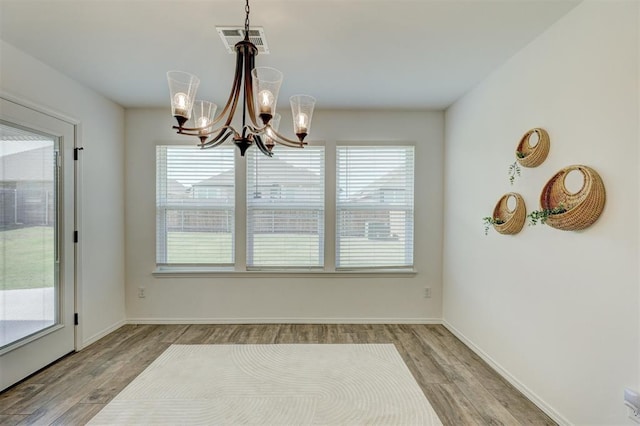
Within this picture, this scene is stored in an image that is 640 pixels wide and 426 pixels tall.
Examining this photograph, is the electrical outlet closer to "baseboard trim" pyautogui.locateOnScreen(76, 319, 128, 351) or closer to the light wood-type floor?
the light wood-type floor

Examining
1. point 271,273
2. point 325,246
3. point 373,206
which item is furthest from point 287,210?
point 373,206

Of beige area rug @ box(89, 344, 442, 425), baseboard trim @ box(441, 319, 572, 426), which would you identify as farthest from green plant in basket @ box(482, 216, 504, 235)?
beige area rug @ box(89, 344, 442, 425)

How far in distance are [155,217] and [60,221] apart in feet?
3.26

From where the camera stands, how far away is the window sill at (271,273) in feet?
12.1

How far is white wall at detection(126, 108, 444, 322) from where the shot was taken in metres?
3.68

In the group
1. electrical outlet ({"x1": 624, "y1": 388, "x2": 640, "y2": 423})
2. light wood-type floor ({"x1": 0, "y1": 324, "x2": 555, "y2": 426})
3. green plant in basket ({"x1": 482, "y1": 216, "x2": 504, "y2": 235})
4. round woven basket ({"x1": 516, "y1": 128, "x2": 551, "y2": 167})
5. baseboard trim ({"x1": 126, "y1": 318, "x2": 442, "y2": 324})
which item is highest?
round woven basket ({"x1": 516, "y1": 128, "x2": 551, "y2": 167})

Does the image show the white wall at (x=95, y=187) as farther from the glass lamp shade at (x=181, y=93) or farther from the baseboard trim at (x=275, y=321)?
the glass lamp shade at (x=181, y=93)

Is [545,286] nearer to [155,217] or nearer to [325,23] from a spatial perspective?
[325,23]

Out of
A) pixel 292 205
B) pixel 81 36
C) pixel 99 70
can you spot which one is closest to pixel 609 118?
pixel 292 205

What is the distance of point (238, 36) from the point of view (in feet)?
6.95

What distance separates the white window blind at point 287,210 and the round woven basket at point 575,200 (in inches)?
91.0

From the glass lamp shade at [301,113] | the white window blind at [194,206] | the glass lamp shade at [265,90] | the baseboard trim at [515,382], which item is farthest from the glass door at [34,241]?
the baseboard trim at [515,382]

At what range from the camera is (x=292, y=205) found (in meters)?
3.72

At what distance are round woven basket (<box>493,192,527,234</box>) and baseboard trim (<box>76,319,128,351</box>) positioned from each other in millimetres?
4069
